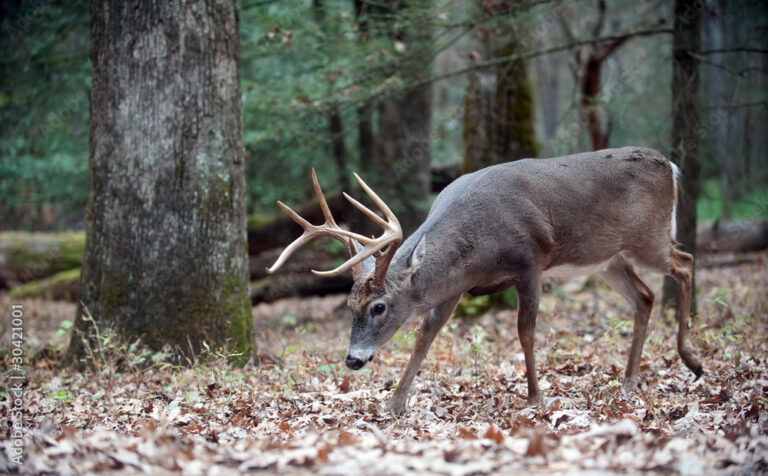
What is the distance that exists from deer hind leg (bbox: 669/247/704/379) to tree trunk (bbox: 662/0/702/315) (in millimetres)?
1563


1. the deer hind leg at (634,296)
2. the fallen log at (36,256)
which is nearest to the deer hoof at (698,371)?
the deer hind leg at (634,296)

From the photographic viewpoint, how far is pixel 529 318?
5418 mm

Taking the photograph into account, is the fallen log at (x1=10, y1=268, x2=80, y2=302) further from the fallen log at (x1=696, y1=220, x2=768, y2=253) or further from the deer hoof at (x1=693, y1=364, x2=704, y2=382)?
the fallen log at (x1=696, y1=220, x2=768, y2=253)

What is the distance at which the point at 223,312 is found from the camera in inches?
257

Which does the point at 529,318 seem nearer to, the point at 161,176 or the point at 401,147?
the point at 161,176

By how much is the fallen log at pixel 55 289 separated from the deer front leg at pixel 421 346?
8.53m

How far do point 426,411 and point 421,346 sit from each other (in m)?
0.53

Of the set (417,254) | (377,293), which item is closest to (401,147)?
(417,254)

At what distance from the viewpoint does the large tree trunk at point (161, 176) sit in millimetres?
6297

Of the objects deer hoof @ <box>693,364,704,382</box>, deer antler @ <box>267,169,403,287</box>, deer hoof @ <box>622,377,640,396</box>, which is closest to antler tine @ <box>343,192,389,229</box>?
deer antler @ <box>267,169,403,287</box>

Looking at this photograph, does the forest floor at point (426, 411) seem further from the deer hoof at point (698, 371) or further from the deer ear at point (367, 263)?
the deer ear at point (367, 263)

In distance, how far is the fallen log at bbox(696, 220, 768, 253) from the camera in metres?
13.2

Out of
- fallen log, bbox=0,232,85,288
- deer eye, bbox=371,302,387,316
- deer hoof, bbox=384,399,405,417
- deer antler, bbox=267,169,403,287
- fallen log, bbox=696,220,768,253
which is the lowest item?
fallen log, bbox=696,220,768,253

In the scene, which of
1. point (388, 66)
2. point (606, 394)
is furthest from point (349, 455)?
point (388, 66)
